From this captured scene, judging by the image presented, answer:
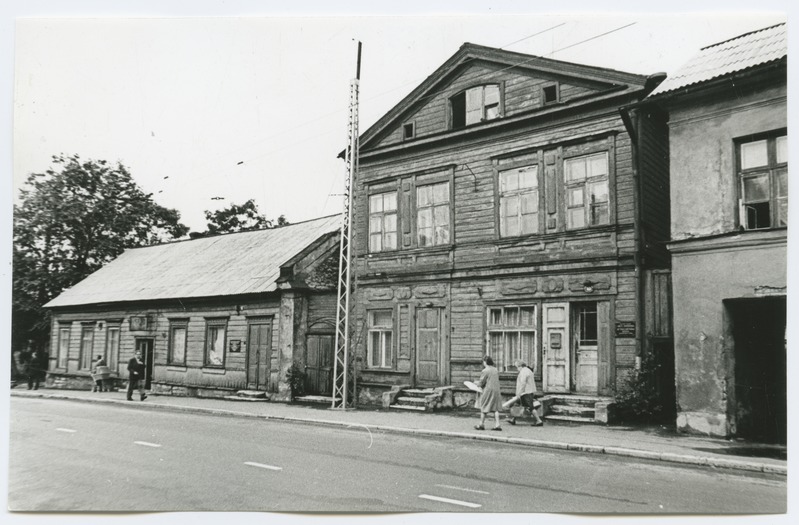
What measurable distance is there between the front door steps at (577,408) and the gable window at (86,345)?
2046cm

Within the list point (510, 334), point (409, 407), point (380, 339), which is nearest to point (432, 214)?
point (380, 339)

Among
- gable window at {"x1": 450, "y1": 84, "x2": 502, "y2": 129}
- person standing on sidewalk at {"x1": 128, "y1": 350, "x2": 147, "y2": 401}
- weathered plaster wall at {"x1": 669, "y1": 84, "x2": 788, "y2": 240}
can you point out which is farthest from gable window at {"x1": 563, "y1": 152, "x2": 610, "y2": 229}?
person standing on sidewalk at {"x1": 128, "y1": 350, "x2": 147, "y2": 401}

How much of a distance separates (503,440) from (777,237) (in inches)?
231

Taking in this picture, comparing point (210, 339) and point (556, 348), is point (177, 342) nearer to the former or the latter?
point (210, 339)

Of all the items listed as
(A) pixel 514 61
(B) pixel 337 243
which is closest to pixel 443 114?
(A) pixel 514 61

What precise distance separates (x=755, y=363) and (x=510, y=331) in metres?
6.18

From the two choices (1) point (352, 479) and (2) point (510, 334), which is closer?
(1) point (352, 479)

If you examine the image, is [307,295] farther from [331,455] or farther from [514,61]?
[331,455]

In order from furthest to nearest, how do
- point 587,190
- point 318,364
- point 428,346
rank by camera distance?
point 318,364 < point 428,346 < point 587,190

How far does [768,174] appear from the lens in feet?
37.1

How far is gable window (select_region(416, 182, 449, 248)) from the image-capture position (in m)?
18.5

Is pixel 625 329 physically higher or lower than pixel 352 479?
higher

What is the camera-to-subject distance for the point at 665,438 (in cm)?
1182

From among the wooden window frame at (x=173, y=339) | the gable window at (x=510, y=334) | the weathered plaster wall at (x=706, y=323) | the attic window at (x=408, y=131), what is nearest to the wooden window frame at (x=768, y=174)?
the weathered plaster wall at (x=706, y=323)
